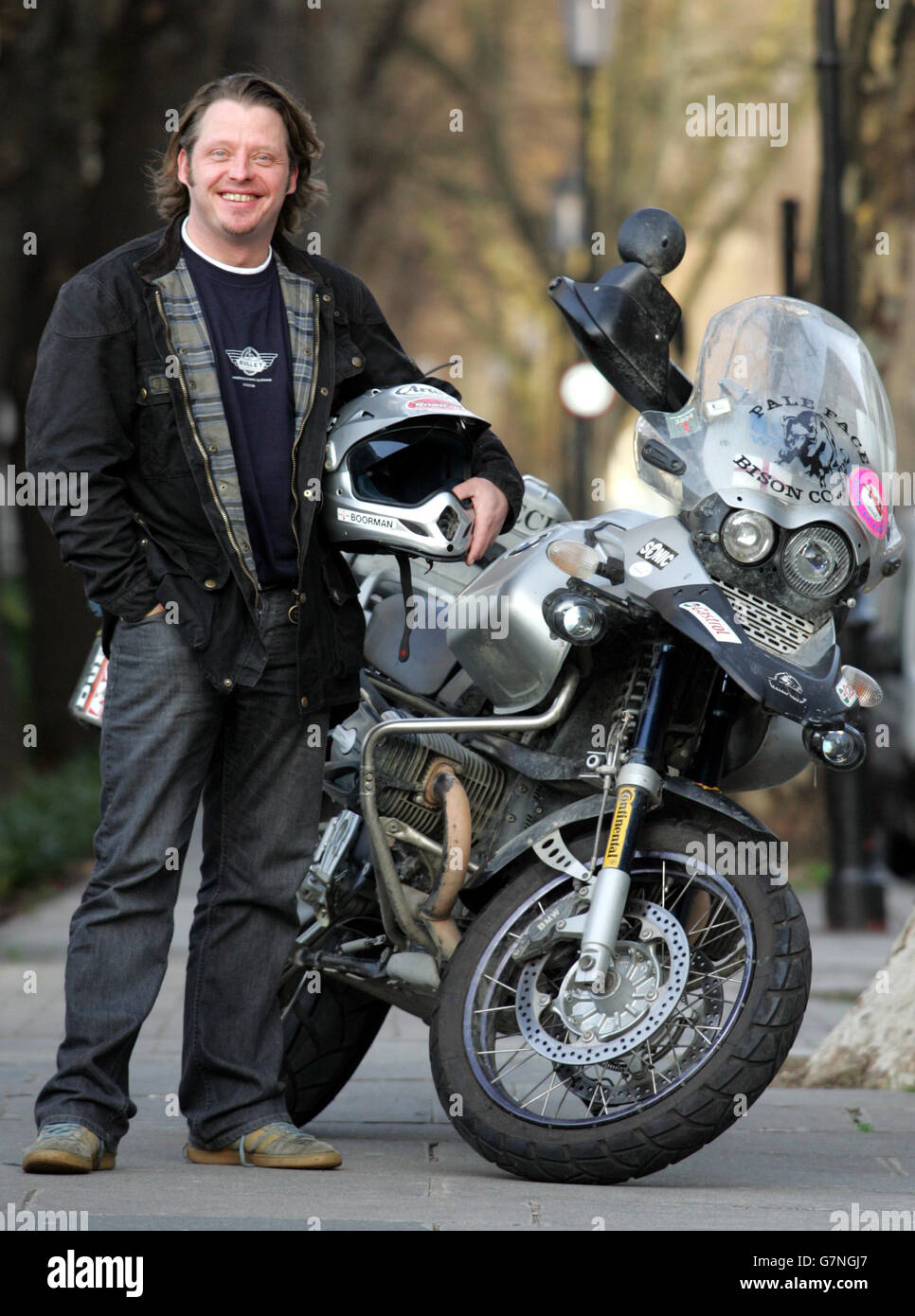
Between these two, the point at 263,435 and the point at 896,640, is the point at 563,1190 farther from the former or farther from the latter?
the point at 896,640

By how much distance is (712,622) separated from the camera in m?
4.13

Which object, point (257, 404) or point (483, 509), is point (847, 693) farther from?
point (257, 404)

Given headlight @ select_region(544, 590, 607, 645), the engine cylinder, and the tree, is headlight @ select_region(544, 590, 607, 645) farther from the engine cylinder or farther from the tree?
the tree

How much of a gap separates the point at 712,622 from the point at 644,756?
12.5 inches

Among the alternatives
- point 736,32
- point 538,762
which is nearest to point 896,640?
point 538,762

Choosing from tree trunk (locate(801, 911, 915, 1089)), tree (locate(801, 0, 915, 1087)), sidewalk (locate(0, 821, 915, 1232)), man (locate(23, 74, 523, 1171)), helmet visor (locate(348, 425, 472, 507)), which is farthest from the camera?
tree (locate(801, 0, 915, 1087))

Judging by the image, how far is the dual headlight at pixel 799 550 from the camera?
419 cm

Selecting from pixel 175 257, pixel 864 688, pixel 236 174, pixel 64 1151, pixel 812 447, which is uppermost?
pixel 236 174

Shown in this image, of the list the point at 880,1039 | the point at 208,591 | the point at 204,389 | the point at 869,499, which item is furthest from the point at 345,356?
the point at 880,1039

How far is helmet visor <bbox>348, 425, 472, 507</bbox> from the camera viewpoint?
4.52 meters

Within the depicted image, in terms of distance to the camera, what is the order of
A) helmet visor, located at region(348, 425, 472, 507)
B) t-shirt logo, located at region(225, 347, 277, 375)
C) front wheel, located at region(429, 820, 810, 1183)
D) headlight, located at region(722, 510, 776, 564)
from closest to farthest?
1. front wheel, located at region(429, 820, 810, 1183)
2. headlight, located at region(722, 510, 776, 564)
3. t-shirt logo, located at region(225, 347, 277, 375)
4. helmet visor, located at region(348, 425, 472, 507)

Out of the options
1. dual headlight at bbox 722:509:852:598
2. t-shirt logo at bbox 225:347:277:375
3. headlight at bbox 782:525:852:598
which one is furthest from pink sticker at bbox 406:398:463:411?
headlight at bbox 782:525:852:598

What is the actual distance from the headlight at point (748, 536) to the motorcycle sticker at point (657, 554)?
12cm
